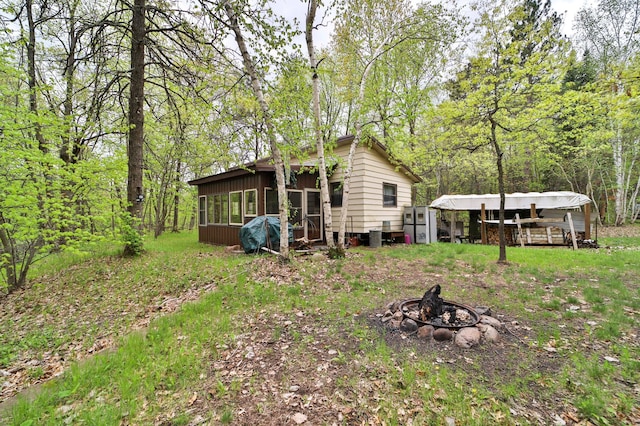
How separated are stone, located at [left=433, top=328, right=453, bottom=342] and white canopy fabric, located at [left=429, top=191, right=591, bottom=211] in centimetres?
979

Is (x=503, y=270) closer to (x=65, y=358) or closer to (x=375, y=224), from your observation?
(x=375, y=224)

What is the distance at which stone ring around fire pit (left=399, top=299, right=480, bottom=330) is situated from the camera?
10.5 feet

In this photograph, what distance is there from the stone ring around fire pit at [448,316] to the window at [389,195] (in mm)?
7318

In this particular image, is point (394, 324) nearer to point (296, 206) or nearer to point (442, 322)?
point (442, 322)

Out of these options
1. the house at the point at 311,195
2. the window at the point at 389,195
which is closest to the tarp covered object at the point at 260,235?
the house at the point at 311,195

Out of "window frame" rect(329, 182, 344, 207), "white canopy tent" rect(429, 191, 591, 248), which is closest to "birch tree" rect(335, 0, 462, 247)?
"window frame" rect(329, 182, 344, 207)

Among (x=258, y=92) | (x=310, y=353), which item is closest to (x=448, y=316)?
(x=310, y=353)

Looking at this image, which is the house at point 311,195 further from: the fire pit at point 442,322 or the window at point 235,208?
the fire pit at point 442,322

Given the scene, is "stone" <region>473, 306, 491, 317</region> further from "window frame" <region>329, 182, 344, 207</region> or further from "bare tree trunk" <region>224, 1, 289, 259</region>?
"window frame" <region>329, 182, 344, 207</region>

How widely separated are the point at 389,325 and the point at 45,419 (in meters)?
3.36

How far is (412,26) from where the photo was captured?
742cm

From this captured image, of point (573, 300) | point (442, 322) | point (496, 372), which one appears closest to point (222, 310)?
point (442, 322)

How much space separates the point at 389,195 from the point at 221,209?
700cm

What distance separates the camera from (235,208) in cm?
1022
